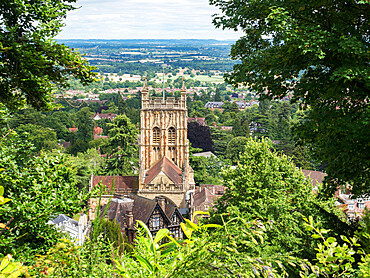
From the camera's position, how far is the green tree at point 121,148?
55219 mm

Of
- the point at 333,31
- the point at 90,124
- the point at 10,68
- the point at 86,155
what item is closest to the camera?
the point at 10,68

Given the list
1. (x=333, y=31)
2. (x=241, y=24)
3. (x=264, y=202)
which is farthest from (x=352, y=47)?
(x=264, y=202)

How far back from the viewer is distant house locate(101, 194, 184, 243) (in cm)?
2983

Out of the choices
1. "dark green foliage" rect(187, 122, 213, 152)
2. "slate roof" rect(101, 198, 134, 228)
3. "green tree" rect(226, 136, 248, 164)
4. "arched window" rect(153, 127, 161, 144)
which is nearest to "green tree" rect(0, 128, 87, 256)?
"slate roof" rect(101, 198, 134, 228)

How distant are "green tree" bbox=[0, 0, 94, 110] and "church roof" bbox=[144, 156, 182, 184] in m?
32.9

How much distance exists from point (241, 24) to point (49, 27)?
5.15 metres

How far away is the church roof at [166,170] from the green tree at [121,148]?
11880 mm

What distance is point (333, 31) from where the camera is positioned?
27.3ft

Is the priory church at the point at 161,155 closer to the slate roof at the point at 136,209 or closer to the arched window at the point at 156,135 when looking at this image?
the arched window at the point at 156,135

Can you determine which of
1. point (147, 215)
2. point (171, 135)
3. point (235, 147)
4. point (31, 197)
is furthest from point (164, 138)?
point (31, 197)

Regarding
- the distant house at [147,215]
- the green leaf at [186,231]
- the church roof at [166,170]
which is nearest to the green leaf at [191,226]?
the green leaf at [186,231]

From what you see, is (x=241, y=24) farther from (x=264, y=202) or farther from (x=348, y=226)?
(x=264, y=202)

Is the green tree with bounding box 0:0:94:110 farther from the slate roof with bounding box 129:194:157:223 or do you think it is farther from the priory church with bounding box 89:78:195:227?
the priory church with bounding box 89:78:195:227

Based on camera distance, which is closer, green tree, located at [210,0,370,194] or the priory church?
green tree, located at [210,0,370,194]
